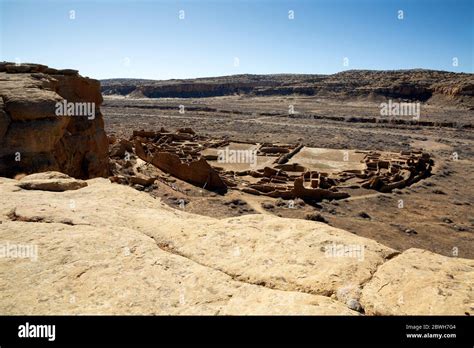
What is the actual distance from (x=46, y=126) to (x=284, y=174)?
746 inches

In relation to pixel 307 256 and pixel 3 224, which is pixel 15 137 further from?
pixel 307 256

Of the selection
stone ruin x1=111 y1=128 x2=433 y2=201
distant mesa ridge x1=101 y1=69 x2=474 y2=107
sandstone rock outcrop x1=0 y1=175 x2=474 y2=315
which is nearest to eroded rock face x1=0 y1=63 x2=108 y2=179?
stone ruin x1=111 y1=128 x2=433 y2=201

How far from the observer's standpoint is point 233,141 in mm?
44375

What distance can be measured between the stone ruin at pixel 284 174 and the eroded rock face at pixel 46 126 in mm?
2434

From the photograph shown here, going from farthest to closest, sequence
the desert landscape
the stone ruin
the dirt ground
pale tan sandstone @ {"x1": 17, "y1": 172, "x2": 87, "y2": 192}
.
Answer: the stone ruin
the dirt ground
pale tan sandstone @ {"x1": 17, "y1": 172, "x2": 87, "y2": 192}
the desert landscape

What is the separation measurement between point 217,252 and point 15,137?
9.52 metres

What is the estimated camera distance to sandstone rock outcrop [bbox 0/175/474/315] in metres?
3.61

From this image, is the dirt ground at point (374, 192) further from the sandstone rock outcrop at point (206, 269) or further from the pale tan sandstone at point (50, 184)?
the sandstone rock outcrop at point (206, 269)

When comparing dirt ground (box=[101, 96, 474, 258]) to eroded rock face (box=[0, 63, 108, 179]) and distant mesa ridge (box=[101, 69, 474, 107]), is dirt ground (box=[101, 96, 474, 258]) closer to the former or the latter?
eroded rock face (box=[0, 63, 108, 179])

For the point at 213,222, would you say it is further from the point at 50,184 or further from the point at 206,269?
the point at 50,184

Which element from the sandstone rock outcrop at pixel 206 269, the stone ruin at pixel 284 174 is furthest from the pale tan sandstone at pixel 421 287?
the stone ruin at pixel 284 174

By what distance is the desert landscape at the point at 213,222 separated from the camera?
3764 millimetres

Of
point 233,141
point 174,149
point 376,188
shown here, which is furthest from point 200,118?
point 376,188

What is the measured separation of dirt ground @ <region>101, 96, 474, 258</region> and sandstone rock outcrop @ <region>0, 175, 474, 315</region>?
1363 cm
